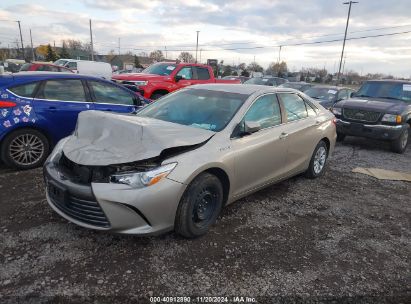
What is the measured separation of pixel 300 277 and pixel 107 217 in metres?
1.85

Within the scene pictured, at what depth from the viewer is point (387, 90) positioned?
985 cm

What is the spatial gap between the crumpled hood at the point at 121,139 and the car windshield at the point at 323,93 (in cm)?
999

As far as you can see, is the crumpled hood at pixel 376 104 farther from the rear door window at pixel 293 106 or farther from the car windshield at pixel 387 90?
the rear door window at pixel 293 106

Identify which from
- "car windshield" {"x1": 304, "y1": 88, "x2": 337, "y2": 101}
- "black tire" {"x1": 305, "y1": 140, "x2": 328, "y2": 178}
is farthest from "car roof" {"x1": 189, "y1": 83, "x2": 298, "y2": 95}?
"car windshield" {"x1": 304, "y1": 88, "x2": 337, "y2": 101}

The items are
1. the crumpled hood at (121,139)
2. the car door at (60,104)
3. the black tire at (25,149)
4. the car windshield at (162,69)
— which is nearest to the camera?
the crumpled hood at (121,139)

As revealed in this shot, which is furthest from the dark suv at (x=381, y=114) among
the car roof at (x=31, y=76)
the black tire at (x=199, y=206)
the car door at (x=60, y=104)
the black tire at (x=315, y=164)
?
the car roof at (x=31, y=76)

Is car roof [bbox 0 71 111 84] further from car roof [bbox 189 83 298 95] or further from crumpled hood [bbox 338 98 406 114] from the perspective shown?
crumpled hood [bbox 338 98 406 114]

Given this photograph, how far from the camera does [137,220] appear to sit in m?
3.15

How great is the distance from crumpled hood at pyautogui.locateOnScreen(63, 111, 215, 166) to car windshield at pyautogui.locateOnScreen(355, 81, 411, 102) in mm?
7892

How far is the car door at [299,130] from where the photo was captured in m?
5.01

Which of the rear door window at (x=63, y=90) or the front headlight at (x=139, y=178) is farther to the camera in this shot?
the rear door window at (x=63, y=90)

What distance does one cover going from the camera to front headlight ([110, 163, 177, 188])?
3.13m

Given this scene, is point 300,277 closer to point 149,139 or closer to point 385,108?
point 149,139

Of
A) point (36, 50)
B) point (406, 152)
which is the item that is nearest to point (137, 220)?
point (406, 152)
